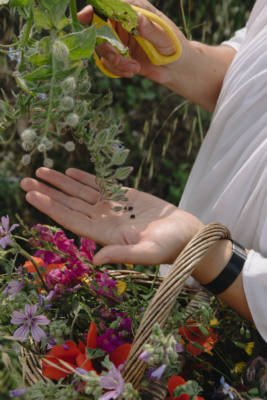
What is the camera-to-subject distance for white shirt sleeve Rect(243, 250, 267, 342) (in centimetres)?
58

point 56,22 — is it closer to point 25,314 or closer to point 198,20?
point 25,314

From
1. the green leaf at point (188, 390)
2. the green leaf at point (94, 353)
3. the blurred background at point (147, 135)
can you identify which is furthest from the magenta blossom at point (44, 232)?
the blurred background at point (147, 135)

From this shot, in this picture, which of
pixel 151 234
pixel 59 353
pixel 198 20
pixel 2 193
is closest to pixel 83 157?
pixel 2 193

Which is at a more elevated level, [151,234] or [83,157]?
[151,234]

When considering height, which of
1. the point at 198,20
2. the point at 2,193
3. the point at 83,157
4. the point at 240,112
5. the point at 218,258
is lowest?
the point at 2,193

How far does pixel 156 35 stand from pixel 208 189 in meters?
0.37

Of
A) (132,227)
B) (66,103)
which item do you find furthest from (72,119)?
(132,227)

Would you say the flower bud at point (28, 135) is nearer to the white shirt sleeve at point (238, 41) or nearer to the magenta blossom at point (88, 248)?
the magenta blossom at point (88, 248)

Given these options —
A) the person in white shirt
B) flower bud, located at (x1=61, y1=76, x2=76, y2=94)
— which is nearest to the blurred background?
the person in white shirt

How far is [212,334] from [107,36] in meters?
0.55

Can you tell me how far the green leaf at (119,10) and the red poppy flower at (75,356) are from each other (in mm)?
522

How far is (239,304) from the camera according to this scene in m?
0.62

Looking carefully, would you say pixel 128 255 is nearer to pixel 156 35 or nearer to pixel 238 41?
pixel 156 35

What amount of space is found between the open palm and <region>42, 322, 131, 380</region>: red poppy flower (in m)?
0.12
